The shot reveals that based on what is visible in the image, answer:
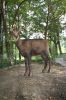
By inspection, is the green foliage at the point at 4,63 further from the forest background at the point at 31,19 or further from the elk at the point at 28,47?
the elk at the point at 28,47

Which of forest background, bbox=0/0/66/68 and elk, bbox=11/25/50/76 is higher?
forest background, bbox=0/0/66/68

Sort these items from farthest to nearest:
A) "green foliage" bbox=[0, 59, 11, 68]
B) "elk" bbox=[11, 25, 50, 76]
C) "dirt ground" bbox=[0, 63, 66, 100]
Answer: "green foliage" bbox=[0, 59, 11, 68] → "elk" bbox=[11, 25, 50, 76] → "dirt ground" bbox=[0, 63, 66, 100]

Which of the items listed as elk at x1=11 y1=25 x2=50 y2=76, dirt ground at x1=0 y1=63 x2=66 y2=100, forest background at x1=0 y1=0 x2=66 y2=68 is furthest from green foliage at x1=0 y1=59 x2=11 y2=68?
elk at x1=11 y1=25 x2=50 y2=76

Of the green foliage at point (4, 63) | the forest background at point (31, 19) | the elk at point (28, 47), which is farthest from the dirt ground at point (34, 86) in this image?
the forest background at point (31, 19)

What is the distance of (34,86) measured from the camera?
7609 mm

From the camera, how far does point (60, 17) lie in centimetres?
1546

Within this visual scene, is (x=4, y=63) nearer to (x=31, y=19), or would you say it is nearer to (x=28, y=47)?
(x=28, y=47)

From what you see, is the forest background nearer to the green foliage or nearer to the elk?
the green foliage

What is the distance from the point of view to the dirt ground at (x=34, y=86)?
6.85 metres

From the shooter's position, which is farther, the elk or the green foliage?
the green foliage

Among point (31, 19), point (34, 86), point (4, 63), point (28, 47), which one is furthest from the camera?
point (31, 19)

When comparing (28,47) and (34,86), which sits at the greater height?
(28,47)

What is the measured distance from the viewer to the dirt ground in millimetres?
6848

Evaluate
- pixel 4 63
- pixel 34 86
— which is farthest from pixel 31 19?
pixel 34 86
